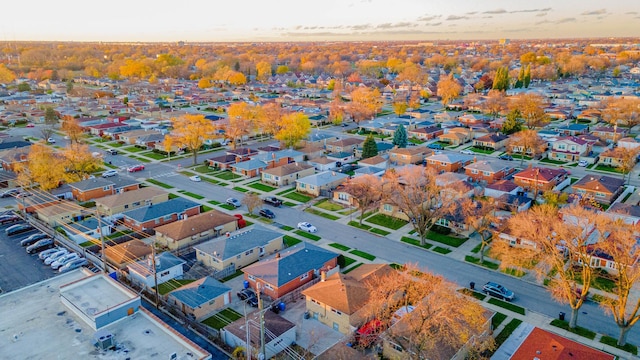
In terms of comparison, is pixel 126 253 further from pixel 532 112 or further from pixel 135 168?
pixel 532 112

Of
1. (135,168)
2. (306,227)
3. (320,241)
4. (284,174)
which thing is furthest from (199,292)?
(135,168)

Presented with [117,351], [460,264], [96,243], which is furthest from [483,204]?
[96,243]

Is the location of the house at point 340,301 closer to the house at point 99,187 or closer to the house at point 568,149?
the house at point 99,187

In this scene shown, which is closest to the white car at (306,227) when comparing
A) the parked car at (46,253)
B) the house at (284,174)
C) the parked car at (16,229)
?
the house at (284,174)

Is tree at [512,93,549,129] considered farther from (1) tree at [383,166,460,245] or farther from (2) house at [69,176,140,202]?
(2) house at [69,176,140,202]

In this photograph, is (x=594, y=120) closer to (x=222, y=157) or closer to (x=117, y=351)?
(x=222, y=157)

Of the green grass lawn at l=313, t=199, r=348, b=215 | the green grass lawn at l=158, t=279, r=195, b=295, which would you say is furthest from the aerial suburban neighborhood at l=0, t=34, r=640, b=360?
the green grass lawn at l=313, t=199, r=348, b=215
